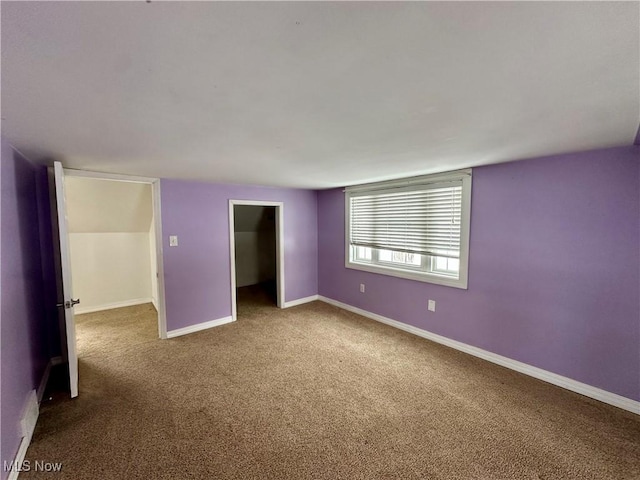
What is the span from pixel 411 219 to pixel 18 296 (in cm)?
374

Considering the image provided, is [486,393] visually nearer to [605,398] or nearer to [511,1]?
[605,398]

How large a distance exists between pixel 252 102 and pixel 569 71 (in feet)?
4.28

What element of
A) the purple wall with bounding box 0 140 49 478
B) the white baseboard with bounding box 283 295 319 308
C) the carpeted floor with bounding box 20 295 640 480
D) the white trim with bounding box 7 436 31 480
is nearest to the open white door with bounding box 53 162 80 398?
the purple wall with bounding box 0 140 49 478

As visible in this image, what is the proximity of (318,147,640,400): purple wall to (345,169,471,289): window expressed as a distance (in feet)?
0.47

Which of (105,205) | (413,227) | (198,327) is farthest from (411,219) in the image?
(105,205)

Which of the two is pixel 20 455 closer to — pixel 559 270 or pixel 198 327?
pixel 198 327

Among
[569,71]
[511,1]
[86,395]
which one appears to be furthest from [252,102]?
[86,395]

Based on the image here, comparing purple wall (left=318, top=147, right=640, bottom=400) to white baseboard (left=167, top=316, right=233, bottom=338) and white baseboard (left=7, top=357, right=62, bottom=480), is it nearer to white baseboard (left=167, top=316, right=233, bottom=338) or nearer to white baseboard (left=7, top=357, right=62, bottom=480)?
white baseboard (left=167, top=316, right=233, bottom=338)

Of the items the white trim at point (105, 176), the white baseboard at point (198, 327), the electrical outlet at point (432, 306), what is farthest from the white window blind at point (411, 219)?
the white trim at point (105, 176)

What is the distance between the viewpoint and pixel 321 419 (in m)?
1.90

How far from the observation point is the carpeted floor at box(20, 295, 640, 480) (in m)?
1.54

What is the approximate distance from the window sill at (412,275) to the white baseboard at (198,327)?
2.05 meters

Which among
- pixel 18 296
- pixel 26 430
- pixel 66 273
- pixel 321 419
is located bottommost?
pixel 321 419

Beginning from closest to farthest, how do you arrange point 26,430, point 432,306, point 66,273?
point 26,430
point 66,273
point 432,306
